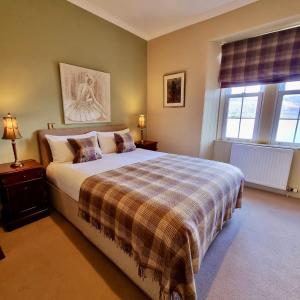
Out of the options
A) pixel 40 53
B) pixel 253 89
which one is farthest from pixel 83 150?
pixel 253 89

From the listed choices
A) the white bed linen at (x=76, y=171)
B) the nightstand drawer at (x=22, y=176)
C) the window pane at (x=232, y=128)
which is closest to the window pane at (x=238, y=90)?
the window pane at (x=232, y=128)

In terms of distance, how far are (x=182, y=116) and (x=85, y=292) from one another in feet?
10.1

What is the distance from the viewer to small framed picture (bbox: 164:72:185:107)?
344 centimetres

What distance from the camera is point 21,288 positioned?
135cm

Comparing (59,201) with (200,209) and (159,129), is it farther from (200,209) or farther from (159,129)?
(159,129)

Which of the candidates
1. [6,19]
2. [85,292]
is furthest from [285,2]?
[85,292]

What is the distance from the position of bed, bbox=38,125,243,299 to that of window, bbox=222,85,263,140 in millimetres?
1509

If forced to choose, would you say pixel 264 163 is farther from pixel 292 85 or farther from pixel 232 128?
pixel 292 85

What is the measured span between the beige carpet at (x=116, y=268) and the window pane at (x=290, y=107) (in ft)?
5.41

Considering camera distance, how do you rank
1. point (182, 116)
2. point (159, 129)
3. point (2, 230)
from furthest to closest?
point (159, 129) → point (182, 116) → point (2, 230)

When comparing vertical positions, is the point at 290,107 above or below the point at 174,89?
below

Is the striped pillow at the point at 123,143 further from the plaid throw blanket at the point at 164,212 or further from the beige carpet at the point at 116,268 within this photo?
the beige carpet at the point at 116,268

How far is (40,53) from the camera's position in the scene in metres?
2.34

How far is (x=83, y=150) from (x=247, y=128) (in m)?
2.90
